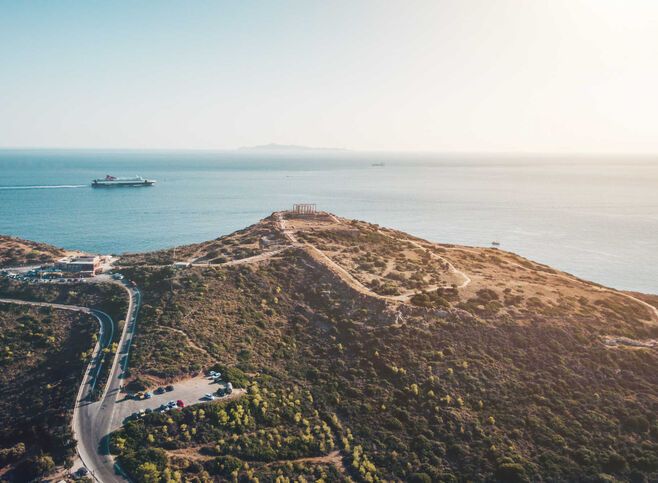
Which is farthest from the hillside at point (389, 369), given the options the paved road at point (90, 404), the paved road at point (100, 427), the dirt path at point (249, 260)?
the paved road at point (90, 404)

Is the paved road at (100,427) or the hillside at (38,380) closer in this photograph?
the paved road at (100,427)

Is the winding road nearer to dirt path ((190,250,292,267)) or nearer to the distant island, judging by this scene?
the distant island

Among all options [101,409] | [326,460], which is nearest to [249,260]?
[101,409]

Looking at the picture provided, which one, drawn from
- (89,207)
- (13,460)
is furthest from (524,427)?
(89,207)

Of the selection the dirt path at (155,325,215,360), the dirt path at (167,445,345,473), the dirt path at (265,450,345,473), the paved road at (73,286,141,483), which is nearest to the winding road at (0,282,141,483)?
the paved road at (73,286,141,483)

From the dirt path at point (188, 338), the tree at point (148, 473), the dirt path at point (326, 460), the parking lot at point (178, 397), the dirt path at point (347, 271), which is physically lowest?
the dirt path at point (326, 460)

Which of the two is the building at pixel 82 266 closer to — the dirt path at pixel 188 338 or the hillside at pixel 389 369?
the hillside at pixel 389 369

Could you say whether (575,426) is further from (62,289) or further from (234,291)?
(62,289)
